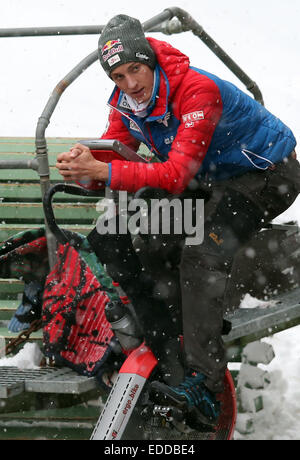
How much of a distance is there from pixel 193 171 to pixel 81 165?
1.57ft

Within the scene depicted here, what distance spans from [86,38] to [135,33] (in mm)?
12073

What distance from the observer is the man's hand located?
262cm

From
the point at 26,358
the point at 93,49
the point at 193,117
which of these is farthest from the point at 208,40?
the point at 93,49

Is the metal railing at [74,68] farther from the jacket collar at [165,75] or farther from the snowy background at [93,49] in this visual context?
the snowy background at [93,49]

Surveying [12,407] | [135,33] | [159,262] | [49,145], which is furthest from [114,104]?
[49,145]

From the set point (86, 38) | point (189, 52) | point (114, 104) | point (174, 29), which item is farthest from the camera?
point (86, 38)

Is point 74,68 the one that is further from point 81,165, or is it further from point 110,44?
point 81,165

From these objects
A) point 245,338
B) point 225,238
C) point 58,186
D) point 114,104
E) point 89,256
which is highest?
point 114,104

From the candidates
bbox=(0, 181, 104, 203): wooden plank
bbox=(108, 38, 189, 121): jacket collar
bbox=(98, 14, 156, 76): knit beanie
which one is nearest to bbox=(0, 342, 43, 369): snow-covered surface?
bbox=(108, 38, 189, 121): jacket collar

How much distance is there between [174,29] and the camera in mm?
4250

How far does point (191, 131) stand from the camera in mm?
2711

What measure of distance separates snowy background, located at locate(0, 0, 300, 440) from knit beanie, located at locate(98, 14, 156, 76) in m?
5.47

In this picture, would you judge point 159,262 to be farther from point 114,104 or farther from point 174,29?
point 174,29

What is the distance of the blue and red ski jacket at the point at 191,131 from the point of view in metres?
2.71
